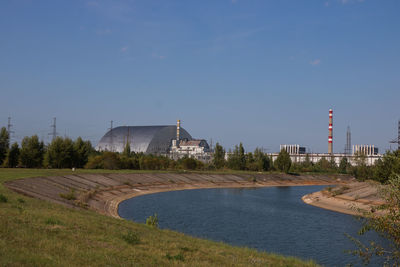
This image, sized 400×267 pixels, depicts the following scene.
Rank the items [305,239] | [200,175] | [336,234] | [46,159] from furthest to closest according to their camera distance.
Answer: [200,175]
[46,159]
[336,234]
[305,239]

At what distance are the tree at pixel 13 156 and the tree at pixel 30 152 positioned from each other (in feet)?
3.21

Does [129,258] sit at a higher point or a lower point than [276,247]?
higher

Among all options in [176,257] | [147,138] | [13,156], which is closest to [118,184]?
[13,156]

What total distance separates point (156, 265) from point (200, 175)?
8985 centimetres

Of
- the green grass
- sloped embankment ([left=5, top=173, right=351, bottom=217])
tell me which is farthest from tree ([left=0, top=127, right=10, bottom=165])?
the green grass

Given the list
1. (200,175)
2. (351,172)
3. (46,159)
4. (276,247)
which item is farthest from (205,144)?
(276,247)

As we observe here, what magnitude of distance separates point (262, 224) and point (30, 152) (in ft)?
196

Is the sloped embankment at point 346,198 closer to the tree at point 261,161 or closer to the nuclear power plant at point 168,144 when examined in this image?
the tree at point 261,161

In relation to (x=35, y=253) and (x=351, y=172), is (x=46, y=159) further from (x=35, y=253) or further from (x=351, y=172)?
(x=351, y=172)

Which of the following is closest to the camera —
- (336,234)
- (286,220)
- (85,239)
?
(85,239)

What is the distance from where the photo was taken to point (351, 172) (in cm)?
15275

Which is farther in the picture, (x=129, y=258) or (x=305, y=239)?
(x=305, y=239)

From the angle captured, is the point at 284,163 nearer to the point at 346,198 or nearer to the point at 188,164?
the point at 188,164

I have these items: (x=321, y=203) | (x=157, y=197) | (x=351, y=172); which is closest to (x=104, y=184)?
(x=157, y=197)
